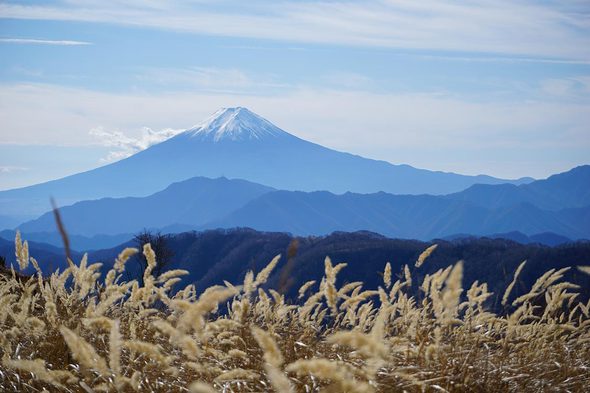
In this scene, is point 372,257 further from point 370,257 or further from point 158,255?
point 158,255

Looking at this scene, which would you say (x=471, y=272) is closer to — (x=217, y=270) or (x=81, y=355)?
(x=217, y=270)

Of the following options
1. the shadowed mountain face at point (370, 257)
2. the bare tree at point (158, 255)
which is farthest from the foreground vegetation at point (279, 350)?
the shadowed mountain face at point (370, 257)

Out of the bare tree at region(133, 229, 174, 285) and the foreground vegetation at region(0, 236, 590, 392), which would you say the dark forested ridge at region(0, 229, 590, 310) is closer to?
the bare tree at region(133, 229, 174, 285)

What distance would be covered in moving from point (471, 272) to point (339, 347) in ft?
372

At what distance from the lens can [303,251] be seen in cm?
15788

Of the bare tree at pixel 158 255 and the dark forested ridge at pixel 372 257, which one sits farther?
the dark forested ridge at pixel 372 257

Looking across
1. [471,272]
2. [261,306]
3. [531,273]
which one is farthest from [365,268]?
[261,306]

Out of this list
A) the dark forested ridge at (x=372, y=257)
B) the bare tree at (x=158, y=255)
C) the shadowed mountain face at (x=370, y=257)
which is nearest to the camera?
the bare tree at (x=158, y=255)

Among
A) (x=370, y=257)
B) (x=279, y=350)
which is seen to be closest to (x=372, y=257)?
(x=370, y=257)

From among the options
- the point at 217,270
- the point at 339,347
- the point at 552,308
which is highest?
the point at 552,308

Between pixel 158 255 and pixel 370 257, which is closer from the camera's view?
pixel 158 255

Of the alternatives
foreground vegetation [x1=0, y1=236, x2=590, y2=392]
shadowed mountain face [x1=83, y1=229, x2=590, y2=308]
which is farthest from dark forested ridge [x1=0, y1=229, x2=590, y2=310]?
foreground vegetation [x1=0, y1=236, x2=590, y2=392]

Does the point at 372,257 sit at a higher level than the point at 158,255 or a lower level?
lower

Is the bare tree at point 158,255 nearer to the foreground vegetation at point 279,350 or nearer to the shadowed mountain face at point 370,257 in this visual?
the foreground vegetation at point 279,350
